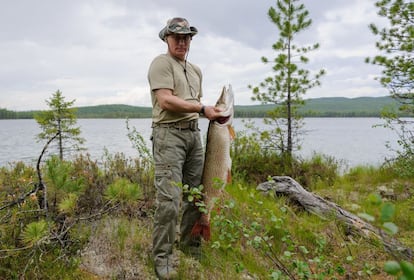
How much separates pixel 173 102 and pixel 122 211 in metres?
2.12

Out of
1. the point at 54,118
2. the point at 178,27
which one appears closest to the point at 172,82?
the point at 178,27

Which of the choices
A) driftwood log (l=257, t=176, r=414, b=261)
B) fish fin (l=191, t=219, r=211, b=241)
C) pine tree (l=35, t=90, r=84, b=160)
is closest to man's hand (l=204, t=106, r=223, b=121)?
fish fin (l=191, t=219, r=211, b=241)

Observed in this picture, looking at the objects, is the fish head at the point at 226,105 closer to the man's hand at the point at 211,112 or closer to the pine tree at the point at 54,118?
the man's hand at the point at 211,112

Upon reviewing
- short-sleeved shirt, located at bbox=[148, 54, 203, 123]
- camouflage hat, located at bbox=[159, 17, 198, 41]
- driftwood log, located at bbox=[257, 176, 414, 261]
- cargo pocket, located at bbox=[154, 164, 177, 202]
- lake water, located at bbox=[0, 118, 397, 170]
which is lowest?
lake water, located at bbox=[0, 118, 397, 170]

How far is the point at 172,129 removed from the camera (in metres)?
4.11

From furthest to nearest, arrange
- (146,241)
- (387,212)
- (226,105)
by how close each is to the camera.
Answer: (146,241) < (226,105) < (387,212)

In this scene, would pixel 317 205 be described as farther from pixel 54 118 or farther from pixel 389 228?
pixel 54 118

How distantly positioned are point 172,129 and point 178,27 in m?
1.14

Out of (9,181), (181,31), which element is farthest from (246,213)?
(9,181)

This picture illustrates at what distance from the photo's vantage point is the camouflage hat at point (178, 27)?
4004 mm

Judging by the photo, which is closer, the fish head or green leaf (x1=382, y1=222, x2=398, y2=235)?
green leaf (x1=382, y1=222, x2=398, y2=235)

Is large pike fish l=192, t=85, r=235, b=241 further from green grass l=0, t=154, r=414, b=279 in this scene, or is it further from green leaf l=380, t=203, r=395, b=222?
green leaf l=380, t=203, r=395, b=222

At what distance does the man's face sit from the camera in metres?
4.15

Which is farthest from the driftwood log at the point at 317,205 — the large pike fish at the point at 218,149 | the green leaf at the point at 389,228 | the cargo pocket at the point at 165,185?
the green leaf at the point at 389,228
